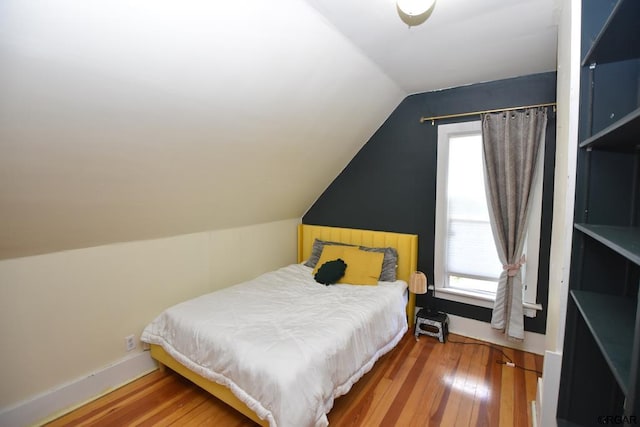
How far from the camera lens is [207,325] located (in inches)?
78.2

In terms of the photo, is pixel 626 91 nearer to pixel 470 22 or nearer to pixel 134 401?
pixel 470 22

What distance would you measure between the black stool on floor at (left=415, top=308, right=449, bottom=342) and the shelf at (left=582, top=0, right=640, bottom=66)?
2.29 meters

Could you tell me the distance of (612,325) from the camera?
3.74 feet

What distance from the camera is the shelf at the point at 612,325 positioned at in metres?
0.94

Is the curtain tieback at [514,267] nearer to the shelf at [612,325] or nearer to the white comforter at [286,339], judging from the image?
the white comforter at [286,339]

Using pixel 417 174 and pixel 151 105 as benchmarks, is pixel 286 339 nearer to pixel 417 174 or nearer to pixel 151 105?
pixel 151 105

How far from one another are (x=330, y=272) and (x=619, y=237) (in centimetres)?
208

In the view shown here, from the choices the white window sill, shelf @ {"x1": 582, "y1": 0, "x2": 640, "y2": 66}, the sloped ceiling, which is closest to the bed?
the white window sill

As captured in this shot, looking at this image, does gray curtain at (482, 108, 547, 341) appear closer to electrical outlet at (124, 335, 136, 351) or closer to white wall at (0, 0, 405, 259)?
white wall at (0, 0, 405, 259)

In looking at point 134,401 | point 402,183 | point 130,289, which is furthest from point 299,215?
point 134,401

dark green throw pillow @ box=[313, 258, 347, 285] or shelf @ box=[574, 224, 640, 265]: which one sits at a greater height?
shelf @ box=[574, 224, 640, 265]

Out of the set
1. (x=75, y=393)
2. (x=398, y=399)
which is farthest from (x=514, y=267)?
(x=75, y=393)

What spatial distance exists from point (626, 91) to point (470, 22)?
2.98 feet

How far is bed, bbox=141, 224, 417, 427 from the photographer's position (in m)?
1.54
